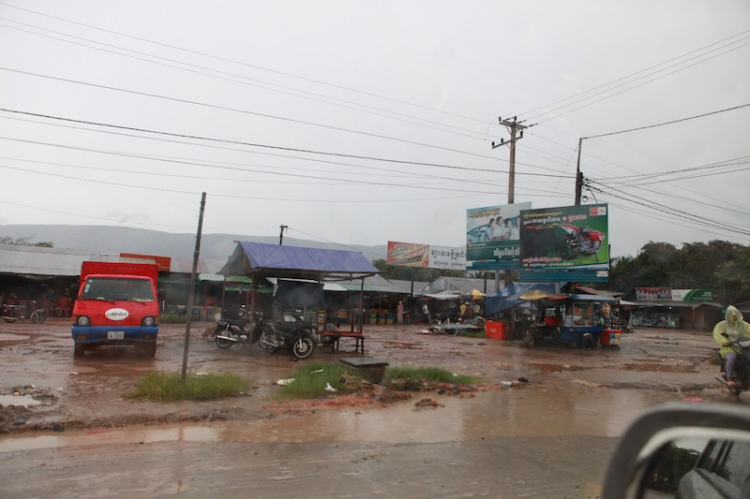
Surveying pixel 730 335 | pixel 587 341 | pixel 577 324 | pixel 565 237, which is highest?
pixel 565 237

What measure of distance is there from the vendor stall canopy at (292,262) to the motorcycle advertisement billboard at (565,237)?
12861 millimetres

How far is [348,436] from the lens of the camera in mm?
5957

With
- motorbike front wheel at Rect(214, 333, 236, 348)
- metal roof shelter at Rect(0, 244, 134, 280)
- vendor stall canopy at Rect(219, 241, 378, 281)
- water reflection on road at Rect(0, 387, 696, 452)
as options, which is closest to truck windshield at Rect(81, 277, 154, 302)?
vendor stall canopy at Rect(219, 241, 378, 281)

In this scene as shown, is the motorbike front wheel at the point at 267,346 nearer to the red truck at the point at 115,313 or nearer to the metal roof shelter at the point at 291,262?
the metal roof shelter at the point at 291,262

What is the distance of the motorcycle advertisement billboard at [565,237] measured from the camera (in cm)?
2311

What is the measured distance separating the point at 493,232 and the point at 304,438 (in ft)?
83.3

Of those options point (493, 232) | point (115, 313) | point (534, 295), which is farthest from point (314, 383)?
point (493, 232)

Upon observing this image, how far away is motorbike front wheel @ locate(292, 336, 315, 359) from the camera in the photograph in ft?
43.7

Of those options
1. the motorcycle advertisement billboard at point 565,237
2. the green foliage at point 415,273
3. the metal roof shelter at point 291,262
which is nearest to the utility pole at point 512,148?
the motorcycle advertisement billboard at point 565,237

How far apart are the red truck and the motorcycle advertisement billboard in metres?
18.6

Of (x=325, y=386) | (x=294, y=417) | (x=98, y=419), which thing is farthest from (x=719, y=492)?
(x=325, y=386)

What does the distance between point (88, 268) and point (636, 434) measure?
611 inches

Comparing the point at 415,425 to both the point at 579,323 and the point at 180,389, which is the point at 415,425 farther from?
the point at 579,323

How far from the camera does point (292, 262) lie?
14.0 m
